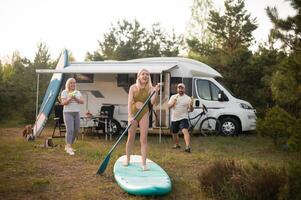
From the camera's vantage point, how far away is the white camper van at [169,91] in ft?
40.7

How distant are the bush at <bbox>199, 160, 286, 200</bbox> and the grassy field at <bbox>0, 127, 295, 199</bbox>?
23 centimetres

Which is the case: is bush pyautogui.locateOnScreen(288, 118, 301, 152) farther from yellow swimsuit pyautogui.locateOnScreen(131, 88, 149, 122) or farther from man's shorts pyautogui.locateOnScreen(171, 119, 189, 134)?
man's shorts pyautogui.locateOnScreen(171, 119, 189, 134)

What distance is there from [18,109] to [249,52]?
11131 mm

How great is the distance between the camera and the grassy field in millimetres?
5504

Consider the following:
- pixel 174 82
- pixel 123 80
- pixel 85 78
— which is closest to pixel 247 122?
pixel 174 82

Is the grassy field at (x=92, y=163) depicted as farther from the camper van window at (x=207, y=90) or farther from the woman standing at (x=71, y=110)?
the camper van window at (x=207, y=90)

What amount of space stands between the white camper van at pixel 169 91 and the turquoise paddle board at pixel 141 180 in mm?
5831

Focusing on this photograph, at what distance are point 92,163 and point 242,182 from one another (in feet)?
11.7

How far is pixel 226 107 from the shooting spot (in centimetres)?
1256

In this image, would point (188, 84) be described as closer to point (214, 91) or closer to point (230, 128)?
point (214, 91)

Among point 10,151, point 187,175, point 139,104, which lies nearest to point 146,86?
point 139,104

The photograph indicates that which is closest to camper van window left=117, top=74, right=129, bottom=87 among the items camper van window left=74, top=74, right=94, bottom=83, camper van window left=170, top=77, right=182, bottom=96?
camper van window left=74, top=74, right=94, bottom=83

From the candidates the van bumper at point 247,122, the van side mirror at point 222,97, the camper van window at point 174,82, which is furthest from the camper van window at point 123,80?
the van bumper at point 247,122

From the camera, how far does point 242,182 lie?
4.98 meters
